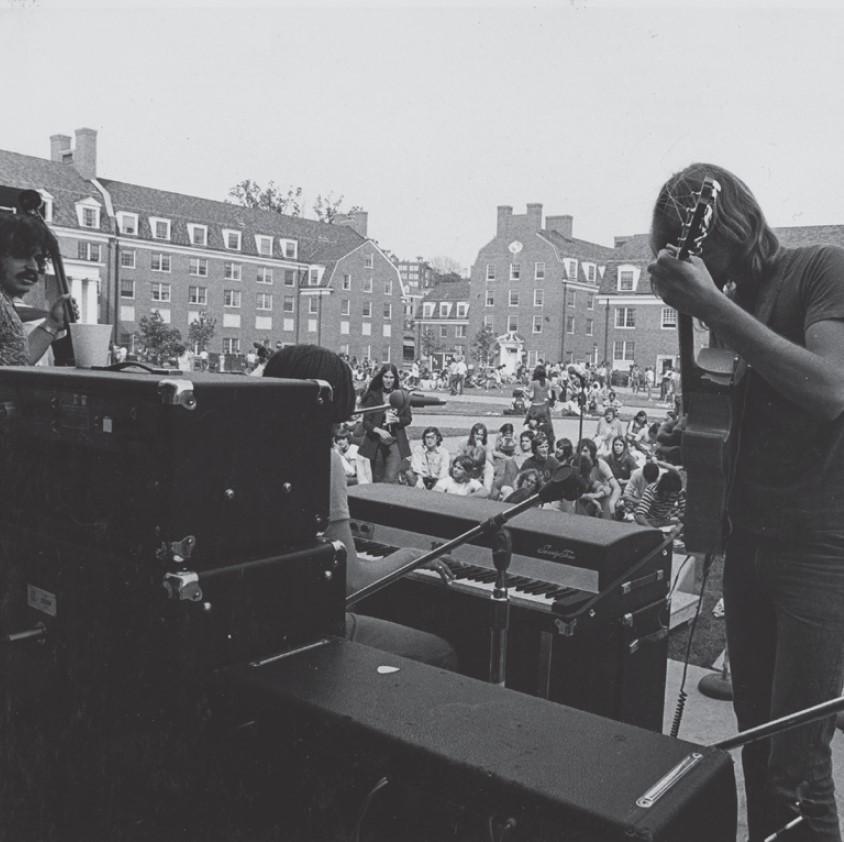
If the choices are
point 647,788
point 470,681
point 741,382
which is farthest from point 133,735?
point 741,382

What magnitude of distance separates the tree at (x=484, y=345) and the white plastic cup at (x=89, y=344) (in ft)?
147

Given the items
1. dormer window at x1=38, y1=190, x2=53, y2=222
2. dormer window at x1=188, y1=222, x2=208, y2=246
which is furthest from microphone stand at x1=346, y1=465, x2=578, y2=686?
dormer window at x1=188, y1=222, x2=208, y2=246

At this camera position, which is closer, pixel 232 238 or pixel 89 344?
pixel 89 344

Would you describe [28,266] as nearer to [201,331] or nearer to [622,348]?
[201,331]

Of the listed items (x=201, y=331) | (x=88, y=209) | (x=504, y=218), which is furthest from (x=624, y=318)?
(x=88, y=209)

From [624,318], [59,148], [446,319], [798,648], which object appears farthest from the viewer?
[446,319]

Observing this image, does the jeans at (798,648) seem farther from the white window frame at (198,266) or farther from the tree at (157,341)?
the white window frame at (198,266)

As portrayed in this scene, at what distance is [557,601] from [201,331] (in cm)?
3927

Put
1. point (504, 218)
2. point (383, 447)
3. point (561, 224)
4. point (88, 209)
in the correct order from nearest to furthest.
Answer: point (383, 447)
point (88, 209)
point (504, 218)
point (561, 224)

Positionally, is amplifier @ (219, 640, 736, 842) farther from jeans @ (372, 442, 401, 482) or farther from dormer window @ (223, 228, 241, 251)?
dormer window @ (223, 228, 241, 251)

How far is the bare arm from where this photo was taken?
1469 millimetres

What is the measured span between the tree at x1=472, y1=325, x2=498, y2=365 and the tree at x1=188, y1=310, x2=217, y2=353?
14.9 meters

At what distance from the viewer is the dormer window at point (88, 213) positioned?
37.8 meters

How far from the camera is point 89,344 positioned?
2043 mm
